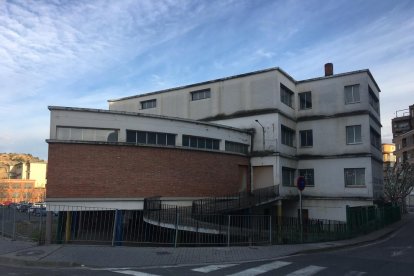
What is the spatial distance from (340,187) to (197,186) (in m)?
14.1

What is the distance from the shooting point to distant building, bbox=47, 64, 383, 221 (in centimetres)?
2341

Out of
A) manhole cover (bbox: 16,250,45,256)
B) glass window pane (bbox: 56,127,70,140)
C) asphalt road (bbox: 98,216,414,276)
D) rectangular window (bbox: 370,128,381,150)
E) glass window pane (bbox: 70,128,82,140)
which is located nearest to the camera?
asphalt road (bbox: 98,216,414,276)

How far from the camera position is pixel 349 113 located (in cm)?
3559

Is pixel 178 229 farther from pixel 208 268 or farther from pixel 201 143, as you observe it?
pixel 201 143

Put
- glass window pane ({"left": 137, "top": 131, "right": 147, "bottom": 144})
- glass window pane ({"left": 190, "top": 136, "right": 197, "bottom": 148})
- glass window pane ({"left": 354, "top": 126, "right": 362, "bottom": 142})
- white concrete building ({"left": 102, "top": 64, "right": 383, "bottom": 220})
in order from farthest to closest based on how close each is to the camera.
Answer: glass window pane ({"left": 354, "top": 126, "right": 362, "bottom": 142})
white concrete building ({"left": 102, "top": 64, "right": 383, "bottom": 220})
glass window pane ({"left": 190, "top": 136, "right": 197, "bottom": 148})
glass window pane ({"left": 137, "top": 131, "right": 147, "bottom": 144})

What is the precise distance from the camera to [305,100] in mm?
38375

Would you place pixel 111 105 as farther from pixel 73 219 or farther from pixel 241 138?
pixel 73 219

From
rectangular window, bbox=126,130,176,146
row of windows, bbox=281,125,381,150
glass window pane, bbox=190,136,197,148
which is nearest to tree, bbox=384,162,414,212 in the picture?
row of windows, bbox=281,125,381,150

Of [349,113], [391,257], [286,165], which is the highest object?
[349,113]

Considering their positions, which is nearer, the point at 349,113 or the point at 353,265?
the point at 353,265

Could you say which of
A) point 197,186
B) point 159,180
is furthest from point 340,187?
point 159,180

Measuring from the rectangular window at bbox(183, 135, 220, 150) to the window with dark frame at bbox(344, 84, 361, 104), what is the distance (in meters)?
13.3

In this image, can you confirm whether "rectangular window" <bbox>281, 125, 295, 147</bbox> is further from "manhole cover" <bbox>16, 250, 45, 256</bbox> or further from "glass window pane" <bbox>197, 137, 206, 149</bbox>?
"manhole cover" <bbox>16, 250, 45, 256</bbox>

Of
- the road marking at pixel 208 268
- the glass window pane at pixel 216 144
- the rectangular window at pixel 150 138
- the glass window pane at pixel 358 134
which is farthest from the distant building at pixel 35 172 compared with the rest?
the road marking at pixel 208 268
